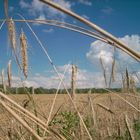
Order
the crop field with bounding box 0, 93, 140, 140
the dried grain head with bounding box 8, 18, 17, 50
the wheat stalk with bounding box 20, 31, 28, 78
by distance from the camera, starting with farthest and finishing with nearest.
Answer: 1. the crop field with bounding box 0, 93, 140, 140
2. the wheat stalk with bounding box 20, 31, 28, 78
3. the dried grain head with bounding box 8, 18, 17, 50

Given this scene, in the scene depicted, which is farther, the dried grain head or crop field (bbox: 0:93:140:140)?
crop field (bbox: 0:93:140:140)

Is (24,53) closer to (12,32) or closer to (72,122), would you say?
(12,32)

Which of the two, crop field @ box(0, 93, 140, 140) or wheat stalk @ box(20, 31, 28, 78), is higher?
wheat stalk @ box(20, 31, 28, 78)

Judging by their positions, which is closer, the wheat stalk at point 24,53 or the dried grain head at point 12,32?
the dried grain head at point 12,32

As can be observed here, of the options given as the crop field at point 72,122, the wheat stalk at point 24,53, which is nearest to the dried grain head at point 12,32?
the crop field at point 72,122

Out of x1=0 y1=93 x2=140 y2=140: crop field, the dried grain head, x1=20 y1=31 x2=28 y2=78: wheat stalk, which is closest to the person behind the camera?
the dried grain head

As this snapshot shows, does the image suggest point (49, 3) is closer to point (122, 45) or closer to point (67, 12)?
point (67, 12)

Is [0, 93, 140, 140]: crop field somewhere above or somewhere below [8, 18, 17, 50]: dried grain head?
below

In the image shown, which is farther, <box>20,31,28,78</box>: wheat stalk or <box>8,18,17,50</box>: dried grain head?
<box>20,31,28,78</box>: wheat stalk

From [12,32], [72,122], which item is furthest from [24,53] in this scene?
[72,122]

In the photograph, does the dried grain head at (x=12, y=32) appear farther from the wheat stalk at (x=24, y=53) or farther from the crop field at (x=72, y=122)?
the wheat stalk at (x=24, y=53)

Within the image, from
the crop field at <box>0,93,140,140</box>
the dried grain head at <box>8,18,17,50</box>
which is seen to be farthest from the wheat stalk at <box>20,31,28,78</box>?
the dried grain head at <box>8,18,17,50</box>

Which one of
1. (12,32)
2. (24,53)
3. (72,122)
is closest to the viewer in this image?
(12,32)

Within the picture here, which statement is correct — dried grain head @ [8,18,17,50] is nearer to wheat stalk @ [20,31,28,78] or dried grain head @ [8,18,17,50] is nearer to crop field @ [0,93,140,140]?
crop field @ [0,93,140,140]
